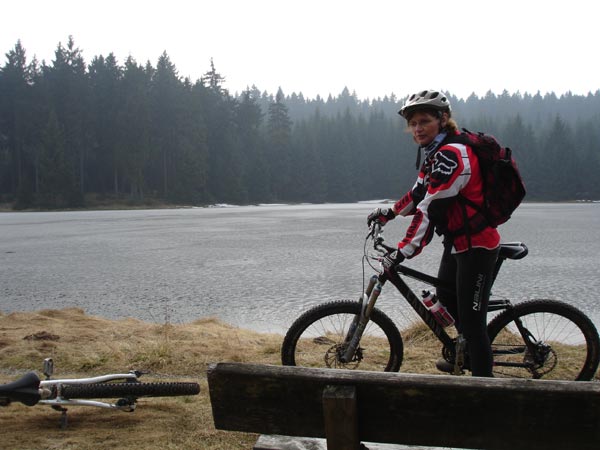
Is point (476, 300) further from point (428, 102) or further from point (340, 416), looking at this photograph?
point (340, 416)

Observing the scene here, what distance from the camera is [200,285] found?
9680 mm

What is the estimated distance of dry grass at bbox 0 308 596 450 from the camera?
3109 mm

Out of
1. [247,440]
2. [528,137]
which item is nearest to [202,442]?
[247,440]

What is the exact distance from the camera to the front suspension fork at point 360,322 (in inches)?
141

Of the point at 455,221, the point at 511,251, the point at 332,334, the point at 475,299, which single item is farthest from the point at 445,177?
the point at 332,334

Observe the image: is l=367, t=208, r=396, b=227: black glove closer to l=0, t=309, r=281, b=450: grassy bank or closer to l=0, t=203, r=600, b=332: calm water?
l=0, t=309, r=281, b=450: grassy bank

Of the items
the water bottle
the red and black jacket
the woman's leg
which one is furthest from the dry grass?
the red and black jacket

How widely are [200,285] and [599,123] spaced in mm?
153352

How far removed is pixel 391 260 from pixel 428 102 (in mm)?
1076

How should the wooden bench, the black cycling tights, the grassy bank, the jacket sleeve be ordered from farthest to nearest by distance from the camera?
the black cycling tights, the grassy bank, the jacket sleeve, the wooden bench

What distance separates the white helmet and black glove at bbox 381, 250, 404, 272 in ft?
3.15

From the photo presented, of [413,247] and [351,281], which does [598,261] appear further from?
[413,247]

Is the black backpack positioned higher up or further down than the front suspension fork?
higher up

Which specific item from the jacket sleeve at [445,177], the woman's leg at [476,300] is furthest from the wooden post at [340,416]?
the woman's leg at [476,300]
